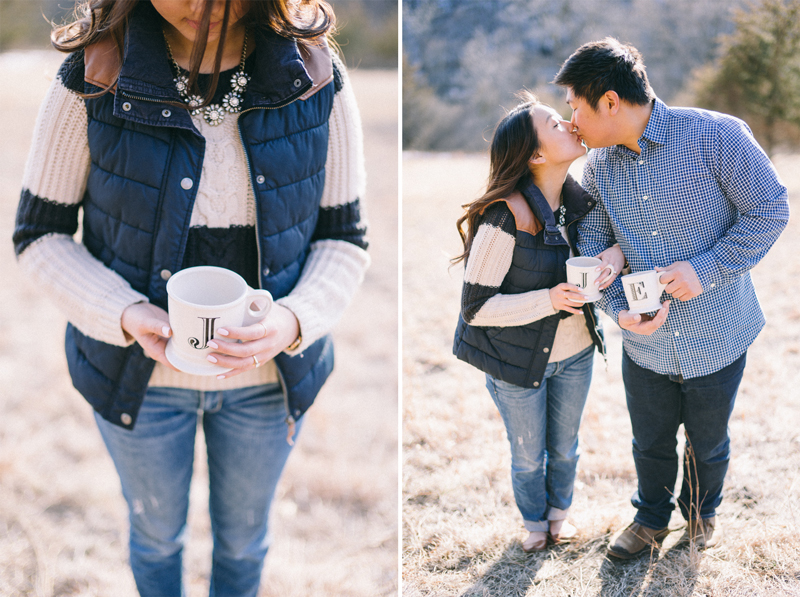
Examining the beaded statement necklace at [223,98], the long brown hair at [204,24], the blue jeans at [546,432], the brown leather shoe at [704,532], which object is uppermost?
the long brown hair at [204,24]

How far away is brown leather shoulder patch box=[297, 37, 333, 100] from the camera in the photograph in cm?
140

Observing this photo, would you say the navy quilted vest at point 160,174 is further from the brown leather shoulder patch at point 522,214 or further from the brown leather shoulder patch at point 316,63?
the brown leather shoulder patch at point 522,214

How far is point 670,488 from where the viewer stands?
2221mm

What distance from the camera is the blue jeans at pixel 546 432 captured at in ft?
6.83

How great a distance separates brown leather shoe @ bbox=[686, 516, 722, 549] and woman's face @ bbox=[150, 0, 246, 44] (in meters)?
2.17

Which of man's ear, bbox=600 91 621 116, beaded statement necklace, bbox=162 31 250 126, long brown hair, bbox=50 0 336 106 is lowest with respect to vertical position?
man's ear, bbox=600 91 621 116

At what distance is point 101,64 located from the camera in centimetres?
128

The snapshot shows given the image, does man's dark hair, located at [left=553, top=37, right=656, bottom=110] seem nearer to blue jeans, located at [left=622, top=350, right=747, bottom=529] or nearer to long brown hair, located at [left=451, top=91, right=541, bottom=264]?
long brown hair, located at [left=451, top=91, right=541, bottom=264]

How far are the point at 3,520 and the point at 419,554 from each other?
1832mm

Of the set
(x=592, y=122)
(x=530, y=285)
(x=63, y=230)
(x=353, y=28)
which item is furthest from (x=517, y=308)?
(x=353, y=28)

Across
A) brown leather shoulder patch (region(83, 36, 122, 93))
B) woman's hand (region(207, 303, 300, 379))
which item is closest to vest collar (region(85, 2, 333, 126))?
brown leather shoulder patch (region(83, 36, 122, 93))

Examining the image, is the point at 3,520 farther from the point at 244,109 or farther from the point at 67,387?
the point at 244,109

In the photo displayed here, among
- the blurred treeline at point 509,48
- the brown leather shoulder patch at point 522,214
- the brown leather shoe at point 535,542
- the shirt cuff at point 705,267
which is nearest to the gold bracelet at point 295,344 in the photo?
the brown leather shoulder patch at point 522,214

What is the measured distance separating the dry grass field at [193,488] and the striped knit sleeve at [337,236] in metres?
0.68
